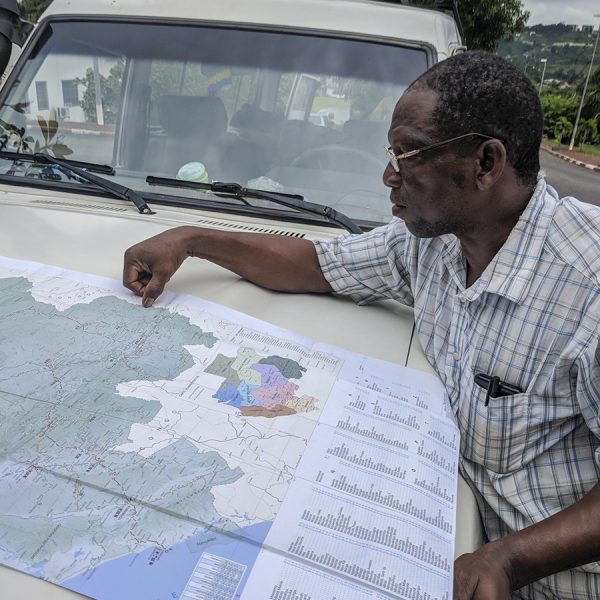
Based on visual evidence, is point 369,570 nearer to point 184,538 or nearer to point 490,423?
point 184,538

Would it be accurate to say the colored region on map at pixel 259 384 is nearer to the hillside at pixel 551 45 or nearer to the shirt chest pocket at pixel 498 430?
the shirt chest pocket at pixel 498 430

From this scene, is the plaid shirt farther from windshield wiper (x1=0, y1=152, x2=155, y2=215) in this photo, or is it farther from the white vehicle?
windshield wiper (x1=0, y1=152, x2=155, y2=215)

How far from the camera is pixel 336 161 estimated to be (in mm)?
2047

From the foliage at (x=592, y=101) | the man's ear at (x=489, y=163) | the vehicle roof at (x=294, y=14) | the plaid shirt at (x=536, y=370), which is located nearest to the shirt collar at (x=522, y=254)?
the plaid shirt at (x=536, y=370)

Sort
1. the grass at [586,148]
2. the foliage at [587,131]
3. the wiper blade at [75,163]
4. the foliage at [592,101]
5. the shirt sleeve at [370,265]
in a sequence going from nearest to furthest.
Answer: the shirt sleeve at [370,265]
the wiper blade at [75,163]
the grass at [586,148]
the foliage at [587,131]
the foliage at [592,101]

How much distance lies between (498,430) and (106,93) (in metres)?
1.72

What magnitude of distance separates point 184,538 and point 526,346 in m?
0.76

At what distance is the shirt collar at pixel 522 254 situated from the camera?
127 centimetres

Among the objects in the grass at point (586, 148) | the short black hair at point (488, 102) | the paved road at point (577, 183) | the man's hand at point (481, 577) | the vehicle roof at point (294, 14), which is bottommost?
the man's hand at point (481, 577)

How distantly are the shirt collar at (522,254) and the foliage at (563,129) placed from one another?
1389 centimetres

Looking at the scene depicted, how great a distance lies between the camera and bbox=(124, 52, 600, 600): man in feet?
3.83

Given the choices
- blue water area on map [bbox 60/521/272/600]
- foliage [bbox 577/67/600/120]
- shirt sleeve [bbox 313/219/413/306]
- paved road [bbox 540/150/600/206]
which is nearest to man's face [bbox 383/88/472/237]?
shirt sleeve [bbox 313/219/413/306]

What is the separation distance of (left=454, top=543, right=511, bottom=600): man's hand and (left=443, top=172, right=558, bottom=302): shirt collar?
Result: 0.49 meters

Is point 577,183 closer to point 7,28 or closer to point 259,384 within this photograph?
point 7,28
